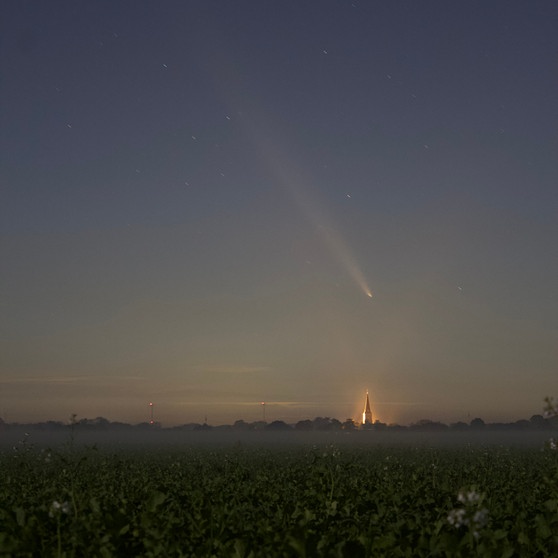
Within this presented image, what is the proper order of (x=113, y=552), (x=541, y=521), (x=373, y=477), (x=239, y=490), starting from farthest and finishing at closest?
1. (x=373, y=477)
2. (x=239, y=490)
3. (x=541, y=521)
4. (x=113, y=552)

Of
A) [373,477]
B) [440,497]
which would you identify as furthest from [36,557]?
[373,477]

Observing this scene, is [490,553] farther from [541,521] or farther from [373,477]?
[373,477]

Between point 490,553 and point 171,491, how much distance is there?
10013 mm

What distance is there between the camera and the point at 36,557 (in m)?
9.87

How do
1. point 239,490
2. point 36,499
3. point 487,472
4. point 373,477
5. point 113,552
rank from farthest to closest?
point 487,472, point 373,477, point 239,490, point 36,499, point 113,552

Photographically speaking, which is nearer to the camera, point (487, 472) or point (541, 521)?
point (541, 521)

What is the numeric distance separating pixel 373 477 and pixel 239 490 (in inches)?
276

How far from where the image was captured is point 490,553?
354 inches

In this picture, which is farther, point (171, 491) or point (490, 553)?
point (171, 491)

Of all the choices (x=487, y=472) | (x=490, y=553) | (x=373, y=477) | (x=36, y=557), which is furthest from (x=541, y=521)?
(x=487, y=472)

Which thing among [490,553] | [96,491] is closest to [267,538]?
[490,553]

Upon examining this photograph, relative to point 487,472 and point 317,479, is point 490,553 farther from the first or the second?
point 487,472

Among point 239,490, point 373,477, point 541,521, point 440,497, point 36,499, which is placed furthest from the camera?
point 373,477

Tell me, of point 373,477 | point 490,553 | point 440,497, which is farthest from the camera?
point 373,477
